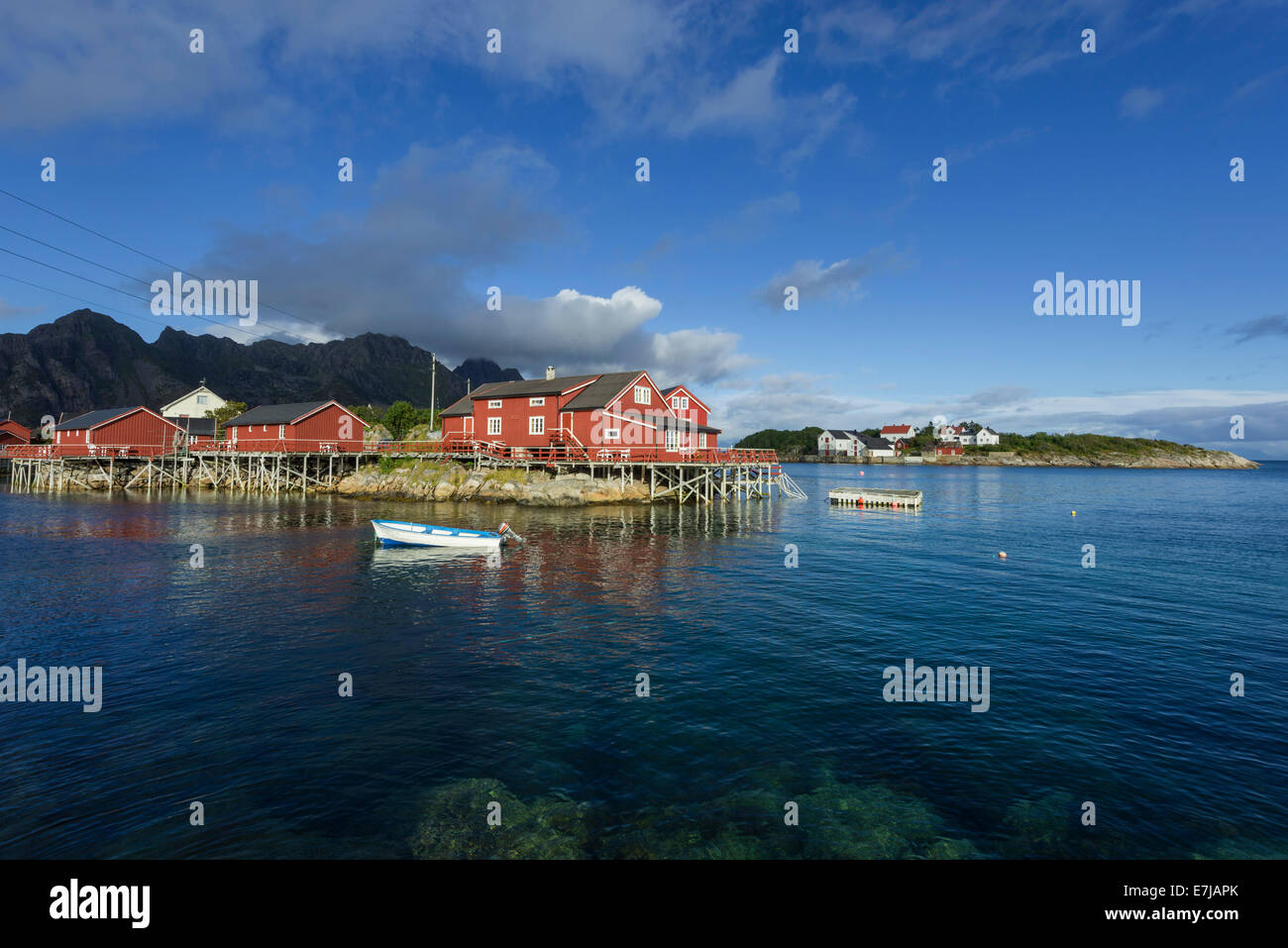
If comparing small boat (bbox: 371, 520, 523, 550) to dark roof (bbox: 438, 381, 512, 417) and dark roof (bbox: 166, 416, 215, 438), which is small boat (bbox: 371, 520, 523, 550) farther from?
dark roof (bbox: 166, 416, 215, 438)

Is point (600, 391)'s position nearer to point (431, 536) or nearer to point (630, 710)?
point (431, 536)

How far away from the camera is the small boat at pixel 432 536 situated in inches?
1270

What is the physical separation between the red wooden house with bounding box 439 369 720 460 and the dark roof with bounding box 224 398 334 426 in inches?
803

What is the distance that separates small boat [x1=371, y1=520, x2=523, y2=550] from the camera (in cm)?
3225

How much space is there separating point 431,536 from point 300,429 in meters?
45.8

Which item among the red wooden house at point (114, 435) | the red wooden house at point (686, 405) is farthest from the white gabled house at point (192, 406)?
the red wooden house at point (686, 405)

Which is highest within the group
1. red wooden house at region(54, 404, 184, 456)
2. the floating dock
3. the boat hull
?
red wooden house at region(54, 404, 184, 456)

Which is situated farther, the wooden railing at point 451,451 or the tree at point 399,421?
the tree at point 399,421

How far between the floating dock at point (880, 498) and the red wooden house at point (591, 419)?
14.5 m

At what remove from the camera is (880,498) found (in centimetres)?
5825

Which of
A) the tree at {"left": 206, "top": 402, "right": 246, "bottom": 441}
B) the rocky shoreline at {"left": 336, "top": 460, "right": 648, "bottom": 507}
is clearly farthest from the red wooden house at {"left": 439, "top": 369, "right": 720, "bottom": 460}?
the tree at {"left": 206, "top": 402, "right": 246, "bottom": 441}

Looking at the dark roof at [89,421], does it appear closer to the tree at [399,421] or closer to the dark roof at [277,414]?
the dark roof at [277,414]

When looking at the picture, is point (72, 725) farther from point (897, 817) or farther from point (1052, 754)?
point (1052, 754)
